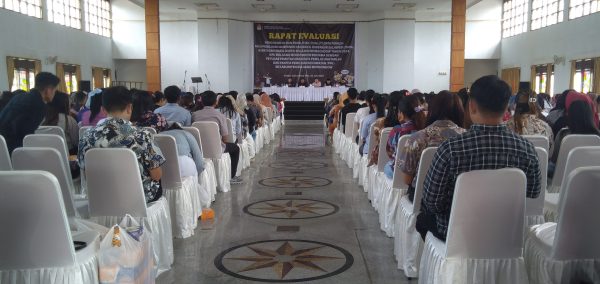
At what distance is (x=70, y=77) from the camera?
629 inches

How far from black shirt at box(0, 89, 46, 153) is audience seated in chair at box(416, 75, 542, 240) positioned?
311 centimetres

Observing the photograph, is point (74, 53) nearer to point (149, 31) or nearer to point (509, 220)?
point (149, 31)

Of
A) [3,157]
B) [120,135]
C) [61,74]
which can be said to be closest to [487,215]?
[120,135]

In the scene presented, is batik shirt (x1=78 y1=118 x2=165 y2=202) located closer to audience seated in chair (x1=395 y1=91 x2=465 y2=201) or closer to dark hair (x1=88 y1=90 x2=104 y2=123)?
audience seated in chair (x1=395 y1=91 x2=465 y2=201)

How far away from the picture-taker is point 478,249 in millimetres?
2248

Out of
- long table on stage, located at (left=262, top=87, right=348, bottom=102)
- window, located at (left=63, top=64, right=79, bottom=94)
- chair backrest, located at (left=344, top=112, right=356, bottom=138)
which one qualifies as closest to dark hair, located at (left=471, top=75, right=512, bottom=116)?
chair backrest, located at (left=344, top=112, right=356, bottom=138)

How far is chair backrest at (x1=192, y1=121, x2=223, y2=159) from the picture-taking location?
208 inches

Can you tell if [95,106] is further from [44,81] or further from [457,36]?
[457,36]

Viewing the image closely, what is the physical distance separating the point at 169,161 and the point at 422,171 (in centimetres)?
192

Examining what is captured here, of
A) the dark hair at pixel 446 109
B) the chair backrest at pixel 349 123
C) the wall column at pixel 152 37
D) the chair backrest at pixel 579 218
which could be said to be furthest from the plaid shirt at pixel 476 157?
the wall column at pixel 152 37

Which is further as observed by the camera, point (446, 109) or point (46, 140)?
point (46, 140)

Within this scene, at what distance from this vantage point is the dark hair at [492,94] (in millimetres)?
2061

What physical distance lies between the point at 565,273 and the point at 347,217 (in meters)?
2.61

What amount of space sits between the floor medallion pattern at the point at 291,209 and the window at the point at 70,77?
40.7 feet
